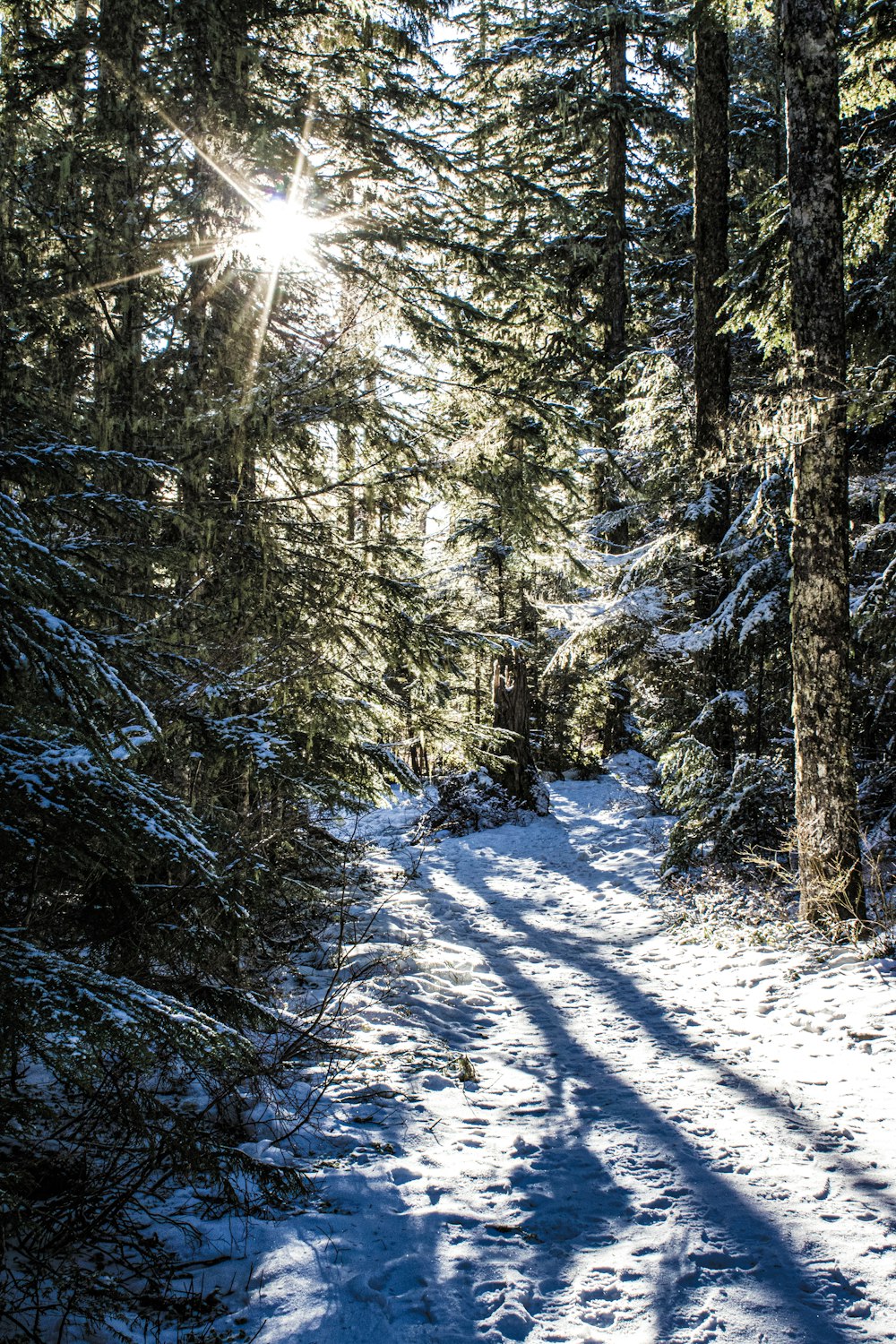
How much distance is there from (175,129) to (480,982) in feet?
25.7

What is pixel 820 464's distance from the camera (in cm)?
695

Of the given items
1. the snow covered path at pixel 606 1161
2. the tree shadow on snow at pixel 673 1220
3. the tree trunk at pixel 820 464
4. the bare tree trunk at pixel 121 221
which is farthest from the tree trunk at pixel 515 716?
the bare tree trunk at pixel 121 221

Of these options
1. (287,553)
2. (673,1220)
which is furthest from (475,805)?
(673,1220)

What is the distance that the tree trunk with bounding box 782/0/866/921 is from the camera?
267 inches

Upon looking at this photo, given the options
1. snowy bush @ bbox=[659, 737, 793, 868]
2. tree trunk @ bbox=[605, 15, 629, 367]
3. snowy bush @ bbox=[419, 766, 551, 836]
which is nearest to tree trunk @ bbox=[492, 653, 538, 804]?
snowy bush @ bbox=[419, 766, 551, 836]

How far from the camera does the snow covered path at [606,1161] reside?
111 inches

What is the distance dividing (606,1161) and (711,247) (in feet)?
35.8

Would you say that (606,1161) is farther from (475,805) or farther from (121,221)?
(475,805)

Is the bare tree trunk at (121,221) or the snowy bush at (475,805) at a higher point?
the bare tree trunk at (121,221)

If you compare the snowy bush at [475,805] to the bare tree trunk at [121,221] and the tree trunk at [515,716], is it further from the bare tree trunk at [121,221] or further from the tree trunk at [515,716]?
the bare tree trunk at [121,221]

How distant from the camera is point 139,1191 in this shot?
3.28 m

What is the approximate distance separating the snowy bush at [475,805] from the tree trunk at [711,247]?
295 inches

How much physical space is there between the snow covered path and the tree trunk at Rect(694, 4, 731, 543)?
20.0 ft

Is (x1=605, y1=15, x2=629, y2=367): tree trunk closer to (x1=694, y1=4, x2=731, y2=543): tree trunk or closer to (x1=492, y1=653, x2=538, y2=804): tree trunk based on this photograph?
(x1=694, y1=4, x2=731, y2=543): tree trunk
